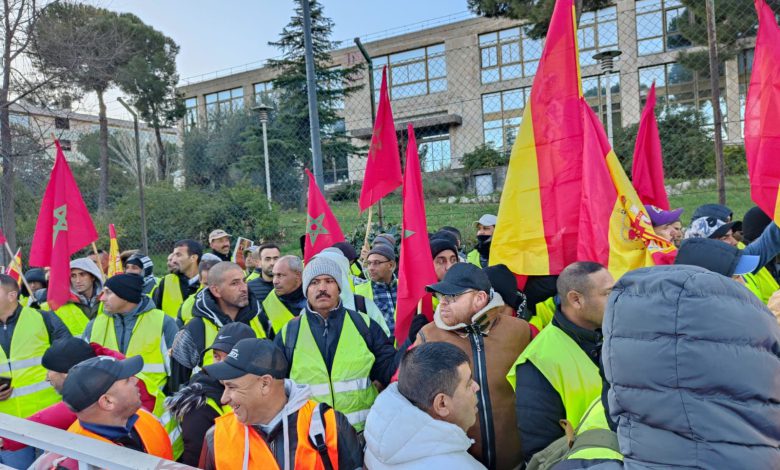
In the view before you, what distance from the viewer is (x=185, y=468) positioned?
1.75 meters

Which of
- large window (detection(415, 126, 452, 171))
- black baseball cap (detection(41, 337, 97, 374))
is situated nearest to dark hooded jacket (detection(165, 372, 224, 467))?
black baseball cap (detection(41, 337, 97, 374))

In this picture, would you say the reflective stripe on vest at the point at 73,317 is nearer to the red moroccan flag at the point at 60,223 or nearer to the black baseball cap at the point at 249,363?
the red moroccan flag at the point at 60,223

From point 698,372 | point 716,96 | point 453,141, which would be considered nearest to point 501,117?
point 453,141

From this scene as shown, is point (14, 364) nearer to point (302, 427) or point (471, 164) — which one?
point (302, 427)

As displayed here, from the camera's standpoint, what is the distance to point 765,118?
13.1ft

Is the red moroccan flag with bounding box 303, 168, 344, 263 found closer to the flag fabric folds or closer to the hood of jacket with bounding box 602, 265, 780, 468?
the flag fabric folds

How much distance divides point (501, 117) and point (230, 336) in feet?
33.9

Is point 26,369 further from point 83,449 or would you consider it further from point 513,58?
point 513,58

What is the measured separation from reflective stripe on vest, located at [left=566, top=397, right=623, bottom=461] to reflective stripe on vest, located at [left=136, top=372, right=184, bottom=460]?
2033 millimetres

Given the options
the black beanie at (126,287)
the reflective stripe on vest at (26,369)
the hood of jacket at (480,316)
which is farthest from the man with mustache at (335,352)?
the reflective stripe on vest at (26,369)

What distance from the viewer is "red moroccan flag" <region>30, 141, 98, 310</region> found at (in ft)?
18.8

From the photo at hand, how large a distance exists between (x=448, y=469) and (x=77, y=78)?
448 inches

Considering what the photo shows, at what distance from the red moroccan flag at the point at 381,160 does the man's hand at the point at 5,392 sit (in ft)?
10.9

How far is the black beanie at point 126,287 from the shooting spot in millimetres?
4082
